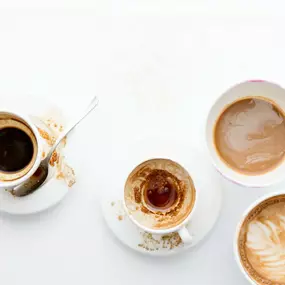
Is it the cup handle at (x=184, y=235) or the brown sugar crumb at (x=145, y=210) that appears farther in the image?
the brown sugar crumb at (x=145, y=210)

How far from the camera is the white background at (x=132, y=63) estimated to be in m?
1.38

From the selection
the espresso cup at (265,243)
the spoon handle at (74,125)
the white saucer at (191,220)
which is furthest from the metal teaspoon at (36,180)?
the espresso cup at (265,243)

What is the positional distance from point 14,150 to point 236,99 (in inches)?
18.5

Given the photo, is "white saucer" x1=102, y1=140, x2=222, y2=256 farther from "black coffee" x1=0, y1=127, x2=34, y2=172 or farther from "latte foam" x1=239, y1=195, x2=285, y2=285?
"black coffee" x1=0, y1=127, x2=34, y2=172

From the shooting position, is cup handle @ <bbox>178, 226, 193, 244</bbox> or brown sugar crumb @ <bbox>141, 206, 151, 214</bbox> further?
brown sugar crumb @ <bbox>141, 206, 151, 214</bbox>

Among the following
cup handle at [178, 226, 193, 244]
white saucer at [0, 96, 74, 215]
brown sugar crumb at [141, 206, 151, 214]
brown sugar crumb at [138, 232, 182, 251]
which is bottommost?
cup handle at [178, 226, 193, 244]

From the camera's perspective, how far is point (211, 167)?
1.37 m

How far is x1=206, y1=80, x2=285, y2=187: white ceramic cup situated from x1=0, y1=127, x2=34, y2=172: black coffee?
14.6 inches

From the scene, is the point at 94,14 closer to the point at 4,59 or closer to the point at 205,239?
the point at 4,59

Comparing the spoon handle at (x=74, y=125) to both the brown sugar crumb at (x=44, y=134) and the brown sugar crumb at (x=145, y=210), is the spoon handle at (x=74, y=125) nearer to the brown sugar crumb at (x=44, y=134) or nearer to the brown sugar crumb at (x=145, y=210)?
the brown sugar crumb at (x=44, y=134)

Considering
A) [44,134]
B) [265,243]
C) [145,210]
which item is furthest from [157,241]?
[44,134]

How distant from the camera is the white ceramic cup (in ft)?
4.26

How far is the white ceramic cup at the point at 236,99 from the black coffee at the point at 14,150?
0.37 m

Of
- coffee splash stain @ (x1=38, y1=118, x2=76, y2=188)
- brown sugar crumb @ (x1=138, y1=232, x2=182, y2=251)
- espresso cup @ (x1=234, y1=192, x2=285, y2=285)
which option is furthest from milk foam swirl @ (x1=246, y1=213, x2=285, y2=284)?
Result: coffee splash stain @ (x1=38, y1=118, x2=76, y2=188)
